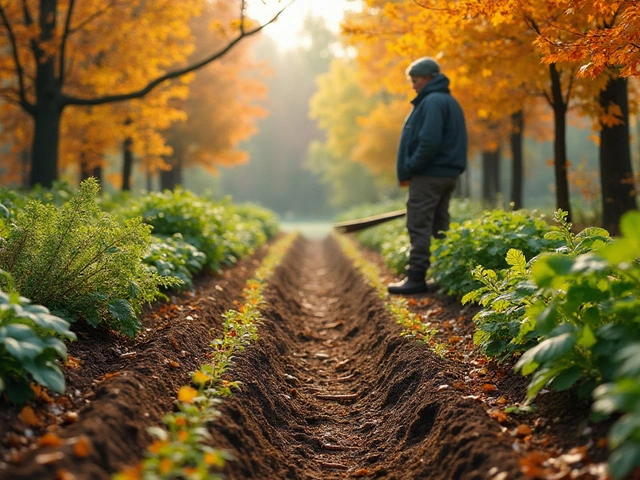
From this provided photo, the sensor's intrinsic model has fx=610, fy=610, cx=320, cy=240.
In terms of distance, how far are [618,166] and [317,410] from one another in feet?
20.7

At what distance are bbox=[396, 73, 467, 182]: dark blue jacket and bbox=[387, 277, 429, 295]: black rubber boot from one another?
1250 millimetres

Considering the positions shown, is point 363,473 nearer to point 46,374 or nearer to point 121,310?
point 46,374

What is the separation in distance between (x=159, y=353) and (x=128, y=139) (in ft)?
46.6

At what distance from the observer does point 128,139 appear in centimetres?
1712

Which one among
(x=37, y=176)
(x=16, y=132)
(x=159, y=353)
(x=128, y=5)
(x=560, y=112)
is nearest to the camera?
(x=159, y=353)

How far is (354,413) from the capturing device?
455 cm

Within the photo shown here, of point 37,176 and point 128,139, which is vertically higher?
point 128,139

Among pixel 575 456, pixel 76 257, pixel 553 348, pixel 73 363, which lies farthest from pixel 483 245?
pixel 73 363

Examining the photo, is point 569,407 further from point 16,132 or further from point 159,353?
point 16,132

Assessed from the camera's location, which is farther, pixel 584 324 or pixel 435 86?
pixel 435 86

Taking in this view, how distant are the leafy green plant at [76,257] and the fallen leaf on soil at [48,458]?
6.00 ft

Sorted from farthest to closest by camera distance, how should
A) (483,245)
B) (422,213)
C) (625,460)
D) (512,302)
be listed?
(422,213) < (483,245) < (512,302) < (625,460)

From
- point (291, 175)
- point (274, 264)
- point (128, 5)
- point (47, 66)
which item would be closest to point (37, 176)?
point (47, 66)

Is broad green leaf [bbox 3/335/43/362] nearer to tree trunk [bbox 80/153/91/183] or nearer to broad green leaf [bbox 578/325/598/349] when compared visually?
broad green leaf [bbox 578/325/598/349]
